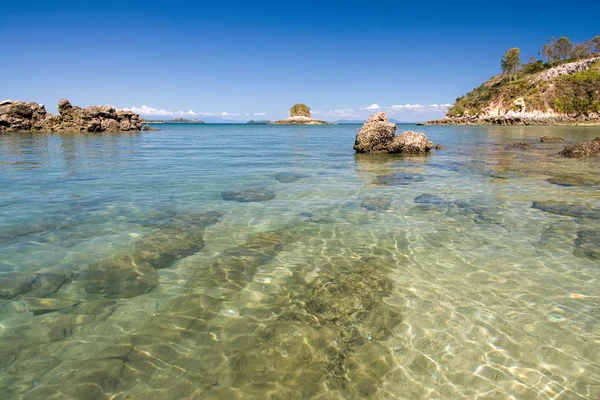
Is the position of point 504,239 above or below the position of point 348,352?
above

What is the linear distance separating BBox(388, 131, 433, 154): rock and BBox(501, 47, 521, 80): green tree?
157451 millimetres

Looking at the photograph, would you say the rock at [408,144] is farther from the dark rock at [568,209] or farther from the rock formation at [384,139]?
the dark rock at [568,209]

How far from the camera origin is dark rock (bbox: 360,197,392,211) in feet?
29.0

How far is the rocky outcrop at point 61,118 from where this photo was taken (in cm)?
5000

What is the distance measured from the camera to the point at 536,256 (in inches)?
225

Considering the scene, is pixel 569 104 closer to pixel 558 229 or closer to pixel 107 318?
pixel 558 229

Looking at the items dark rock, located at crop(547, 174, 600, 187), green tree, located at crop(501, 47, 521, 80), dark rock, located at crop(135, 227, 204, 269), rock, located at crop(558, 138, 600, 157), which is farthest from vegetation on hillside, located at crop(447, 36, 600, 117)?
dark rock, located at crop(135, 227, 204, 269)

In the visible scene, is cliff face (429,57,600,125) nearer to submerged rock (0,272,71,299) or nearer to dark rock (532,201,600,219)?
dark rock (532,201,600,219)

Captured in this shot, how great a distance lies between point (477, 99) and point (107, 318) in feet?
551

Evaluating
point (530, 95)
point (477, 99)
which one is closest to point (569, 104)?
point (530, 95)

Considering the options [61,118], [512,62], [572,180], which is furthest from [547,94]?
[61,118]

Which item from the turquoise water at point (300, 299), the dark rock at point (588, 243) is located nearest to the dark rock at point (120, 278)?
the turquoise water at point (300, 299)

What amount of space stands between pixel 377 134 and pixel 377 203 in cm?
1458

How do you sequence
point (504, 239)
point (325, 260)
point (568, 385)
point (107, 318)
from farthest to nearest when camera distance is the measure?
1. point (504, 239)
2. point (325, 260)
3. point (107, 318)
4. point (568, 385)
